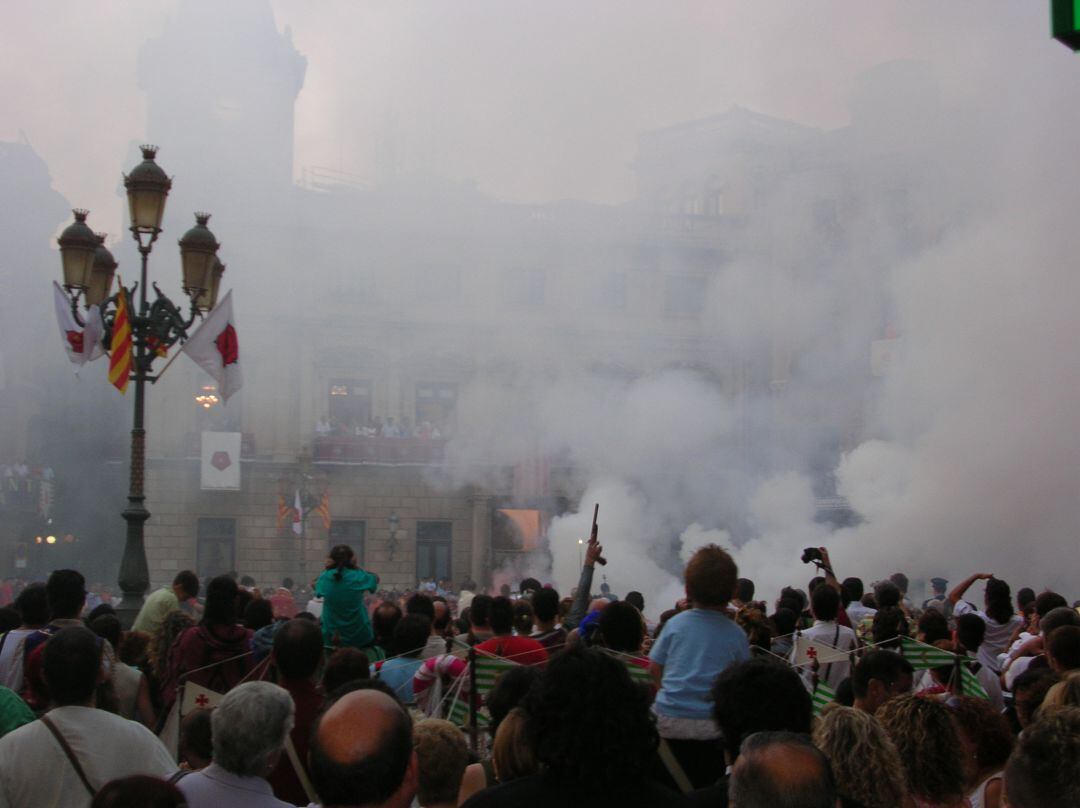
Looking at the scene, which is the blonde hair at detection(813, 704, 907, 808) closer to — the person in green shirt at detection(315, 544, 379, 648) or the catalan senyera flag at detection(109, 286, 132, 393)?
the person in green shirt at detection(315, 544, 379, 648)

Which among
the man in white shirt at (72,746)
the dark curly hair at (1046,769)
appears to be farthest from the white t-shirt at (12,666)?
the dark curly hair at (1046,769)

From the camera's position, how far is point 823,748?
3641mm

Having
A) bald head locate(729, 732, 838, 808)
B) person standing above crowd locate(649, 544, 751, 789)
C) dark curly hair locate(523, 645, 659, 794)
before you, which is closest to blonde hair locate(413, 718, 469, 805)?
dark curly hair locate(523, 645, 659, 794)

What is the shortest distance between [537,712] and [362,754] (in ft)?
1.45

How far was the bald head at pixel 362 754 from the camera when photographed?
277 cm

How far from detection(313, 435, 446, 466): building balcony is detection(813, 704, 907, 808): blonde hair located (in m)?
30.4

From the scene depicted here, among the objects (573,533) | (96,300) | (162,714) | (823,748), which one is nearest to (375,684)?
(823,748)

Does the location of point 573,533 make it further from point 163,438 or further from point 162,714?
point 162,714

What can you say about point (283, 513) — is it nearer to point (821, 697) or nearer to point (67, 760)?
point (821, 697)

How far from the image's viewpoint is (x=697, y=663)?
4770 mm

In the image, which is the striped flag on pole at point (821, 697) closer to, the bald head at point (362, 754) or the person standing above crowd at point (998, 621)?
the person standing above crowd at point (998, 621)

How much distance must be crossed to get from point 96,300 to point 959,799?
9.98 metres

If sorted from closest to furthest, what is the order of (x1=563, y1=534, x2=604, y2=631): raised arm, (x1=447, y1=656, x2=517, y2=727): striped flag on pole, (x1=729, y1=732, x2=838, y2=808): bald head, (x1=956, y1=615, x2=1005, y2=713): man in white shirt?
(x1=729, y1=732, x2=838, y2=808): bald head, (x1=447, y1=656, x2=517, y2=727): striped flag on pole, (x1=956, y1=615, x2=1005, y2=713): man in white shirt, (x1=563, y1=534, x2=604, y2=631): raised arm

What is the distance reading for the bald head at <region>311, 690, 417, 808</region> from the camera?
2.77 m
